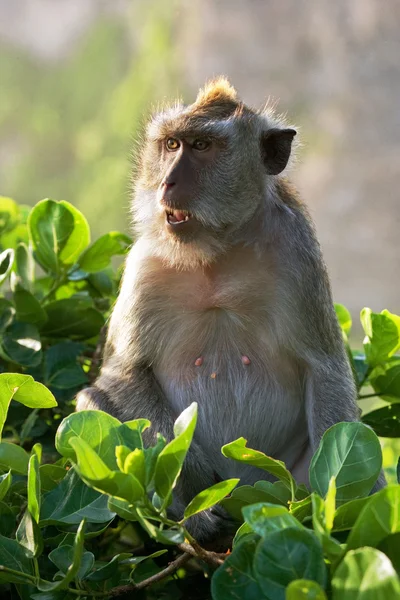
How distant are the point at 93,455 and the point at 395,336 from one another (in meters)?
1.64

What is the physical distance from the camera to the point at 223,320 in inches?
124

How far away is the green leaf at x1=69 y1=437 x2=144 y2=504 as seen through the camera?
1570 mm

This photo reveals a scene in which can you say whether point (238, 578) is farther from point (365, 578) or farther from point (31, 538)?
point (31, 538)

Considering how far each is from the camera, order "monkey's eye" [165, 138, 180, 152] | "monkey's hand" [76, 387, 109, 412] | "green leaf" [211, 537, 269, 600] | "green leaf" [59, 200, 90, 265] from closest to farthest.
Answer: "green leaf" [211, 537, 269, 600] < "monkey's hand" [76, 387, 109, 412] < "green leaf" [59, 200, 90, 265] < "monkey's eye" [165, 138, 180, 152]

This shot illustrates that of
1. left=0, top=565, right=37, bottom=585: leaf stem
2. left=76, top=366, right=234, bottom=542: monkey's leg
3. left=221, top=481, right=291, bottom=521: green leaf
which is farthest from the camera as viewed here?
left=76, top=366, right=234, bottom=542: monkey's leg

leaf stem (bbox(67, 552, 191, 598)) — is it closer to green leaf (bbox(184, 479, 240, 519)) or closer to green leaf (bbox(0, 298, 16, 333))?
green leaf (bbox(184, 479, 240, 519))

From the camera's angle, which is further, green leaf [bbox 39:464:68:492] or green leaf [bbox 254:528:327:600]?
green leaf [bbox 39:464:68:492]

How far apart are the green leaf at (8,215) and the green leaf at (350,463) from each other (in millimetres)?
2218

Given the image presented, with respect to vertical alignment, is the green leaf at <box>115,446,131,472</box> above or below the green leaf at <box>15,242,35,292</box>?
below

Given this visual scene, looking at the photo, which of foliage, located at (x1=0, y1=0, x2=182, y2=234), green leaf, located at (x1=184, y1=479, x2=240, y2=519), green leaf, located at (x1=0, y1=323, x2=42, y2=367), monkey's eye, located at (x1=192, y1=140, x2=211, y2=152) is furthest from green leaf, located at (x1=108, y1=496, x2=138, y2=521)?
foliage, located at (x1=0, y1=0, x2=182, y2=234)

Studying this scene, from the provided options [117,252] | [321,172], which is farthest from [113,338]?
[321,172]

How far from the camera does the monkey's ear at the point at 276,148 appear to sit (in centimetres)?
341

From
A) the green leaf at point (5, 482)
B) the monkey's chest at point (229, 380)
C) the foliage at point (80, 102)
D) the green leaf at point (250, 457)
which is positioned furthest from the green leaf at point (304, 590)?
the foliage at point (80, 102)

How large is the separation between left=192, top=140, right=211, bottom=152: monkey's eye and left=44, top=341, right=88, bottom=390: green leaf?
853mm
